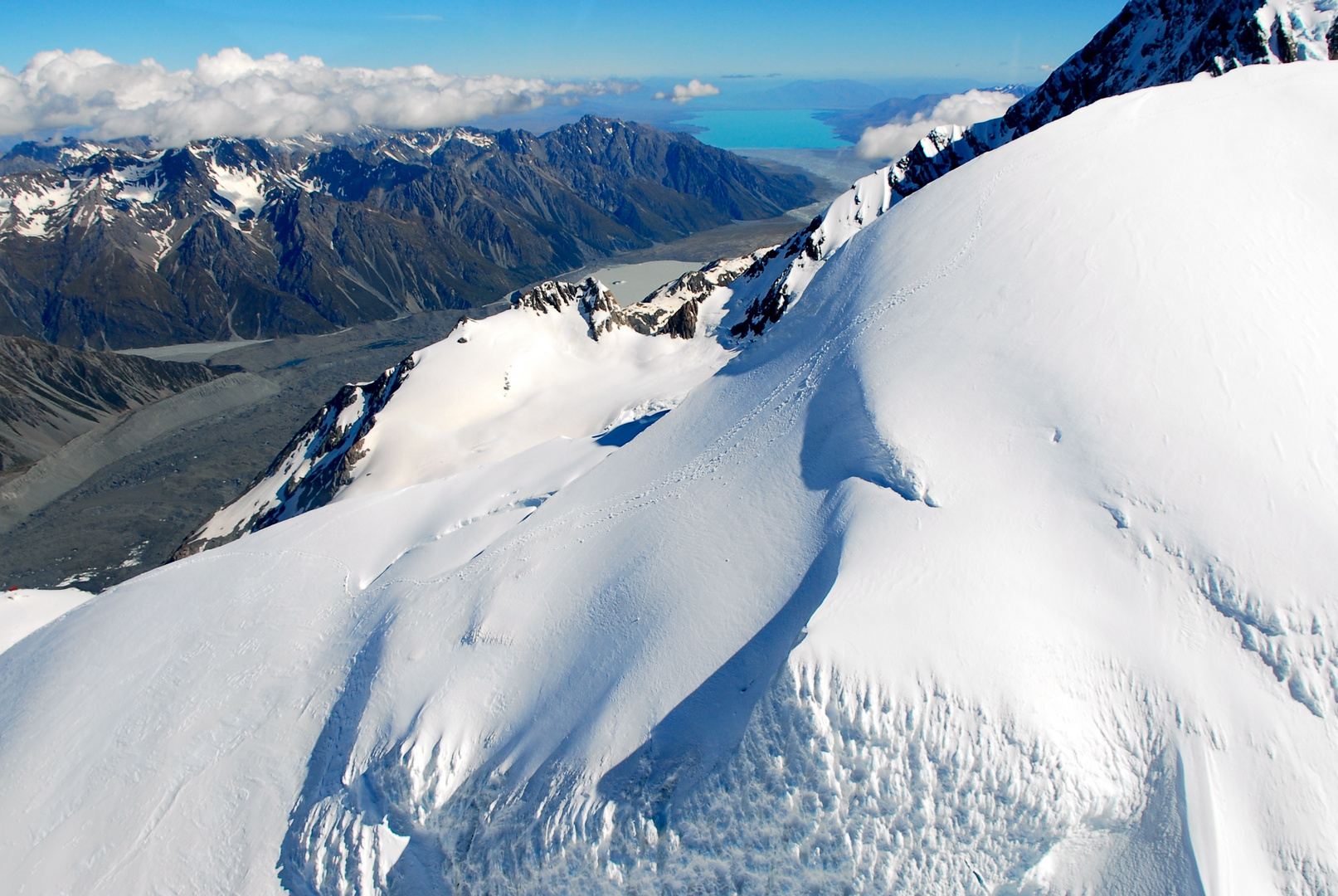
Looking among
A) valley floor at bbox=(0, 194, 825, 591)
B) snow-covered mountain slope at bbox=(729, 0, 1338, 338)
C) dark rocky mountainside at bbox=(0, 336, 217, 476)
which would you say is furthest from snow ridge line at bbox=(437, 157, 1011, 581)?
dark rocky mountainside at bbox=(0, 336, 217, 476)

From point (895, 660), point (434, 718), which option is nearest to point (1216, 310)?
point (895, 660)

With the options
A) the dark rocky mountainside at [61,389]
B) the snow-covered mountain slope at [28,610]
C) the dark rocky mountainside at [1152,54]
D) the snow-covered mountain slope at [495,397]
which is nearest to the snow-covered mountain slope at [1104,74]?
the dark rocky mountainside at [1152,54]

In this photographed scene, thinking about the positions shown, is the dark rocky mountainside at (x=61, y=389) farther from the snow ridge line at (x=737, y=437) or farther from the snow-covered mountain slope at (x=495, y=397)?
the snow ridge line at (x=737, y=437)

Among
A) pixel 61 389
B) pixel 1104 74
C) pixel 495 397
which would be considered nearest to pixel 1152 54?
pixel 1104 74

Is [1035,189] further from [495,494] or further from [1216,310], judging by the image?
[495,494]

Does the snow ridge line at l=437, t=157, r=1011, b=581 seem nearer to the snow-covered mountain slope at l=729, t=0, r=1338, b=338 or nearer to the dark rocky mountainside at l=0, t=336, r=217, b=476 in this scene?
the snow-covered mountain slope at l=729, t=0, r=1338, b=338

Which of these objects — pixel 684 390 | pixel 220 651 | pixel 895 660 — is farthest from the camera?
pixel 684 390

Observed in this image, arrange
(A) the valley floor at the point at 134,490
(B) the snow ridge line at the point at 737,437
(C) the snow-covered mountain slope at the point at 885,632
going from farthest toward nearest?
(A) the valley floor at the point at 134,490 → (B) the snow ridge line at the point at 737,437 → (C) the snow-covered mountain slope at the point at 885,632
